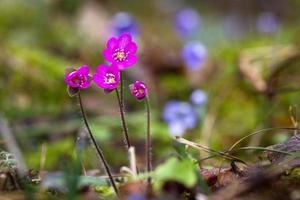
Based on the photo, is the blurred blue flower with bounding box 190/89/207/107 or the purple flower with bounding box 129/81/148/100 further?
the blurred blue flower with bounding box 190/89/207/107

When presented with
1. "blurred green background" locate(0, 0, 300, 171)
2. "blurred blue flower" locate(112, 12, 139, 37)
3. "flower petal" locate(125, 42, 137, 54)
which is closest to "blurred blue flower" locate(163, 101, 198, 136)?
"blurred green background" locate(0, 0, 300, 171)

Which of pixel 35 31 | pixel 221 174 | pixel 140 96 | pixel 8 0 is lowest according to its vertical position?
pixel 221 174

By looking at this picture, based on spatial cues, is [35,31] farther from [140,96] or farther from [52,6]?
[140,96]

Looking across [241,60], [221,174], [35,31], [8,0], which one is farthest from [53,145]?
[8,0]

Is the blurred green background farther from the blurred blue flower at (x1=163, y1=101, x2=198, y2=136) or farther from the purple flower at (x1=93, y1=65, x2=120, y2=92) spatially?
the purple flower at (x1=93, y1=65, x2=120, y2=92)

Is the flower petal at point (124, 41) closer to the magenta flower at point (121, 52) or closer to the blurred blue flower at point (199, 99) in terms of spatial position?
the magenta flower at point (121, 52)

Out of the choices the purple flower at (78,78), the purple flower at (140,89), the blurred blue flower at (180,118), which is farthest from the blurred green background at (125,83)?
the purple flower at (78,78)
